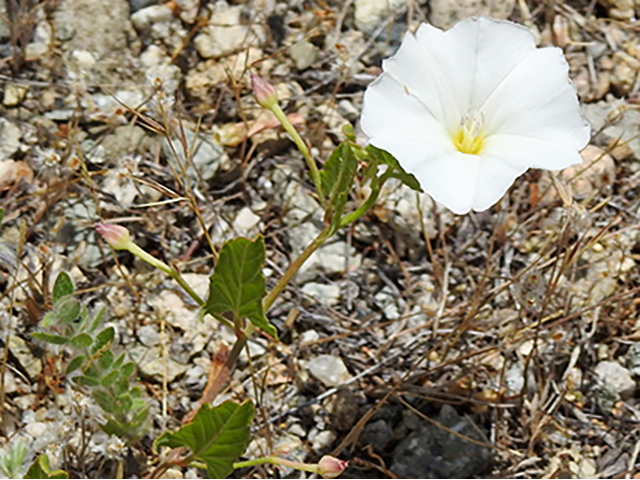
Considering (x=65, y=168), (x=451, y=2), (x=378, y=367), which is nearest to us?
(x=378, y=367)

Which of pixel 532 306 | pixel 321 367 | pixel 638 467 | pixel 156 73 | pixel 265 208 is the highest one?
pixel 156 73

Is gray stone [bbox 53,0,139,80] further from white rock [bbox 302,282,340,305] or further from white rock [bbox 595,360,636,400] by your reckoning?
white rock [bbox 595,360,636,400]

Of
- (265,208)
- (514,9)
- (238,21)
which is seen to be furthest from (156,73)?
(514,9)

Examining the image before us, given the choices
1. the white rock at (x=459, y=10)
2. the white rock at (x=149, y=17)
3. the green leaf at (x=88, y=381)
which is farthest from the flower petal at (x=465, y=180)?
the white rock at (x=149, y=17)

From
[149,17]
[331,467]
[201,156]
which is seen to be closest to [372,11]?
[149,17]

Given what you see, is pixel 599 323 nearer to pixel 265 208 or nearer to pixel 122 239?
pixel 265 208

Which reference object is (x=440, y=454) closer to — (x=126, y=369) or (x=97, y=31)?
(x=126, y=369)
